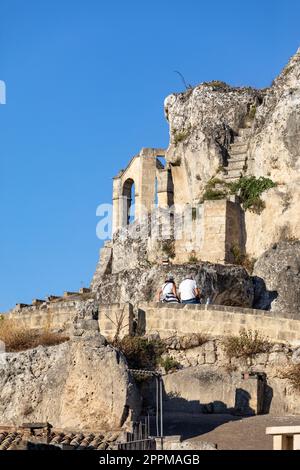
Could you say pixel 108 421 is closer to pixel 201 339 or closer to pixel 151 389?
pixel 151 389

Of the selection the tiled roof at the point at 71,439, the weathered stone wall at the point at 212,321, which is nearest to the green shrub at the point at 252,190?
the weathered stone wall at the point at 212,321

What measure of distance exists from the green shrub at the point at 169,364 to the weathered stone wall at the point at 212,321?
1.17 metres

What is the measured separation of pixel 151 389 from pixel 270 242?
540 inches

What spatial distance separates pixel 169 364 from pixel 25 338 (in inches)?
122

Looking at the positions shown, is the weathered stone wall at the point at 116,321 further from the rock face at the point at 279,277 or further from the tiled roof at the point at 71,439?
the rock face at the point at 279,277

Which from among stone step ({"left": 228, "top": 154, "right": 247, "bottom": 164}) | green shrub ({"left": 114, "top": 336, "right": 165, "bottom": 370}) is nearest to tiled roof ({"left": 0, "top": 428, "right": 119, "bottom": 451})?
green shrub ({"left": 114, "top": 336, "right": 165, "bottom": 370})

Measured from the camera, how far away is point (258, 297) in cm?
3472

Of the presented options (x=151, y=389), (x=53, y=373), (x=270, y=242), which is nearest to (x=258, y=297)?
(x=270, y=242)

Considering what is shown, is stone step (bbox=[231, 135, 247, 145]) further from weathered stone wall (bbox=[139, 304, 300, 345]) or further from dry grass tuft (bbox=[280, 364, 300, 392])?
dry grass tuft (bbox=[280, 364, 300, 392])

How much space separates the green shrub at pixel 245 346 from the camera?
86.3ft

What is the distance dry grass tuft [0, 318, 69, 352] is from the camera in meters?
26.7

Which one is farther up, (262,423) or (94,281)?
(94,281)

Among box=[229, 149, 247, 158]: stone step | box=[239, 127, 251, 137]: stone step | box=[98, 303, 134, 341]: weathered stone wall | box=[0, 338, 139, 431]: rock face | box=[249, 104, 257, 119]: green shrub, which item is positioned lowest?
box=[0, 338, 139, 431]: rock face

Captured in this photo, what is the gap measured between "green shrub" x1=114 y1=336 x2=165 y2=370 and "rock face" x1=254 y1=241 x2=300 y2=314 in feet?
26.7
